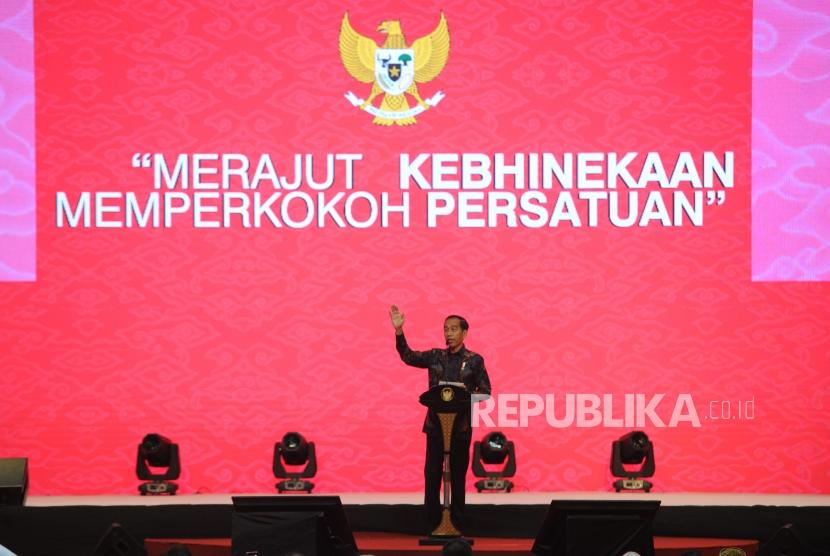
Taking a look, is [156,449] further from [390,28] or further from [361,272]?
[390,28]

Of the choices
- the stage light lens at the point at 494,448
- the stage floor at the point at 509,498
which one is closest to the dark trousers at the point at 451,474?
the stage floor at the point at 509,498

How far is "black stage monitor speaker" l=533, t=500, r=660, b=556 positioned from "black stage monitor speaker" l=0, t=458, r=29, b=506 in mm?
3706

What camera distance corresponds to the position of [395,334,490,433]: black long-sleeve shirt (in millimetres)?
7438

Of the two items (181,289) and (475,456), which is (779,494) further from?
(181,289)

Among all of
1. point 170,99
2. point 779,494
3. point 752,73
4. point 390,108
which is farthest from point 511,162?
point 779,494

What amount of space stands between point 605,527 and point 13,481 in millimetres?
4007

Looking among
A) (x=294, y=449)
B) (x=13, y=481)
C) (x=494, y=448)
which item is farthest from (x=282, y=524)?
(x=494, y=448)

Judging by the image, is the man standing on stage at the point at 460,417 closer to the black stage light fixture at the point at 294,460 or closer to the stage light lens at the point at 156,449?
the black stage light fixture at the point at 294,460

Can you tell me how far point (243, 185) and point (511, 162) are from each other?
2.15m

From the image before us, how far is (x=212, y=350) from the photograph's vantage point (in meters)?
9.22

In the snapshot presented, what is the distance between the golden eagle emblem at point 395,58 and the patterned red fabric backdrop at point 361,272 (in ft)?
0.28

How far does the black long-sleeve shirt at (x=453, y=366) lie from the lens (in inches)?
293

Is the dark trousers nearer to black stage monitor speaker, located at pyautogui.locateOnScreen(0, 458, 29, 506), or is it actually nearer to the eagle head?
black stage monitor speaker, located at pyautogui.locateOnScreen(0, 458, 29, 506)

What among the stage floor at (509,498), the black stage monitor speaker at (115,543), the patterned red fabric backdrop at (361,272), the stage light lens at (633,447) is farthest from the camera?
the patterned red fabric backdrop at (361,272)
